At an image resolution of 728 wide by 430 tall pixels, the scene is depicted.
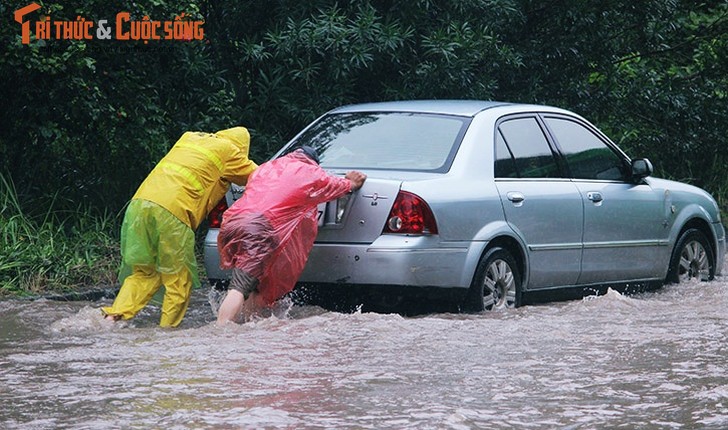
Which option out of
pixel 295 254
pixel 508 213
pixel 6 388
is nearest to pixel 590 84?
pixel 508 213

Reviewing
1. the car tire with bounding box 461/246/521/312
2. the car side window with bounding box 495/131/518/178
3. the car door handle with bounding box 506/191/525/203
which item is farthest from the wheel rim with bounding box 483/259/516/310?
the car side window with bounding box 495/131/518/178

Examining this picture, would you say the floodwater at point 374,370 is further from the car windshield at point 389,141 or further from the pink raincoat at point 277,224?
the car windshield at point 389,141

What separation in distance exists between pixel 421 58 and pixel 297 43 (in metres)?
1.41

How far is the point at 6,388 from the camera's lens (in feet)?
21.0

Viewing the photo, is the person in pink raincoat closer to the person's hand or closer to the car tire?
the person's hand

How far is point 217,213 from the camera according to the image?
29.3ft

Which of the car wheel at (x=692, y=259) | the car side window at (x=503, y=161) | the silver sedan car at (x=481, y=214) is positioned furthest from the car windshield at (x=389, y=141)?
the car wheel at (x=692, y=259)

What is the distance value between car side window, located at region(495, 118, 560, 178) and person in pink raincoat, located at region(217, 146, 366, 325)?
124 cm

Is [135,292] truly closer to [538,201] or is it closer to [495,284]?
[495,284]

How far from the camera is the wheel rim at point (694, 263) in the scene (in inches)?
428

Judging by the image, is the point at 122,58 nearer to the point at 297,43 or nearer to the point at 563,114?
the point at 297,43

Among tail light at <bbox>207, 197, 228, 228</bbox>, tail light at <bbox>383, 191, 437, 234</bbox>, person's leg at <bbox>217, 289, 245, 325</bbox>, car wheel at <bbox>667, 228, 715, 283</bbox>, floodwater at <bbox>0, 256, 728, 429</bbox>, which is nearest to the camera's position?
floodwater at <bbox>0, 256, 728, 429</bbox>

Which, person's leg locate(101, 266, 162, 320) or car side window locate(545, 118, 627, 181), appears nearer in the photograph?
person's leg locate(101, 266, 162, 320)

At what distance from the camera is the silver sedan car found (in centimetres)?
827
